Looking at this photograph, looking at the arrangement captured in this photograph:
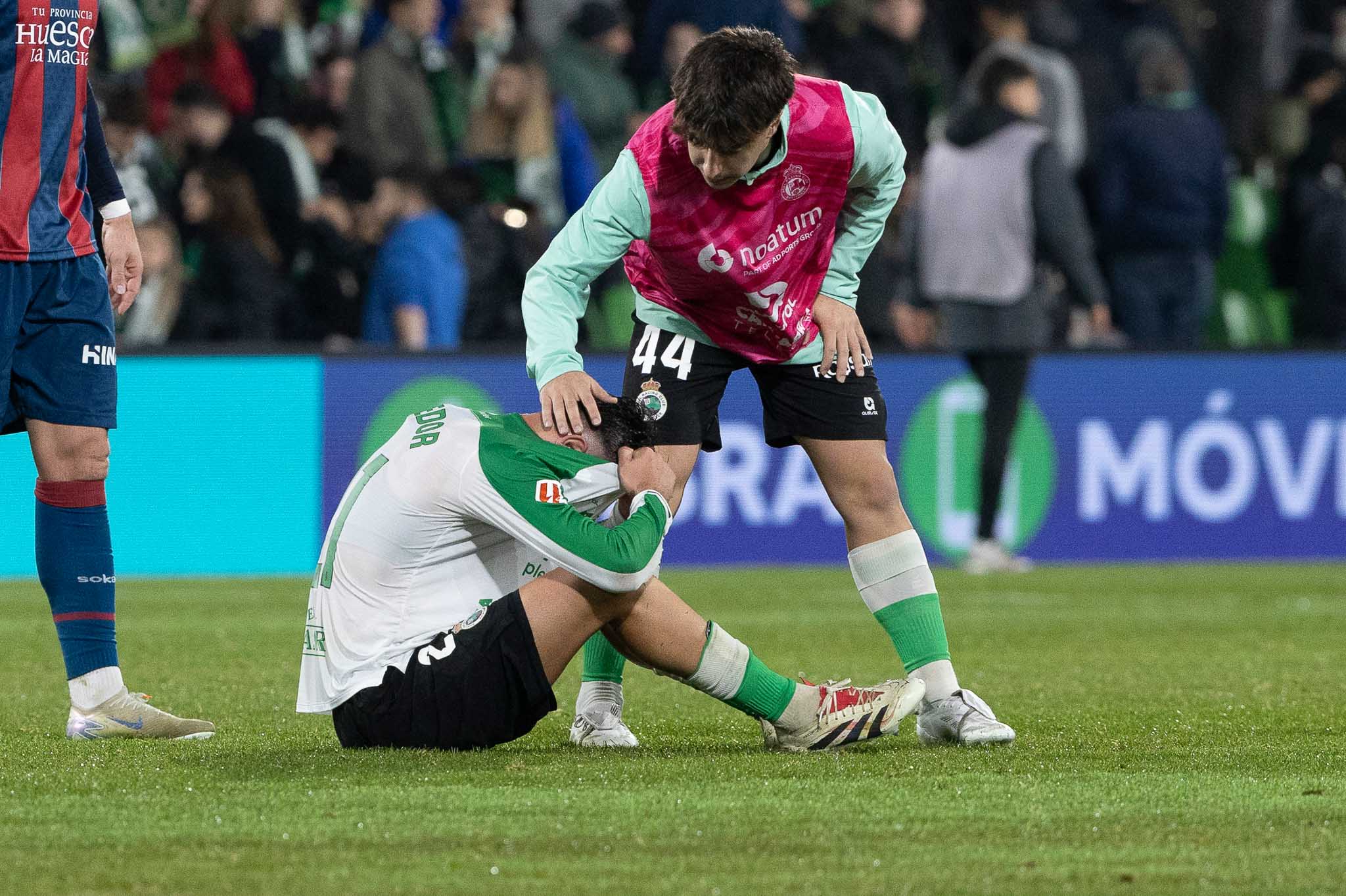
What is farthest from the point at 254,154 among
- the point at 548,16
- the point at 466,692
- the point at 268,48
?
the point at 466,692

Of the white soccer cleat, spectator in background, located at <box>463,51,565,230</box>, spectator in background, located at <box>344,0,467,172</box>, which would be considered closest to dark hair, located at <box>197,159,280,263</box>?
spectator in background, located at <box>344,0,467,172</box>

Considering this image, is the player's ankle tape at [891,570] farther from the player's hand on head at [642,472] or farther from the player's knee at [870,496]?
the player's hand on head at [642,472]

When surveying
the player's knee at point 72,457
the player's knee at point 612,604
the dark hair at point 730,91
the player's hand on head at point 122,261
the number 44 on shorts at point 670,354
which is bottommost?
the player's knee at point 612,604

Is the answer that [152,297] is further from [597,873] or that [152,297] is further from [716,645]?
[597,873]

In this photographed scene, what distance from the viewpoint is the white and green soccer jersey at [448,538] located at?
4289mm

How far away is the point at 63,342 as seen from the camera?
490 centimetres

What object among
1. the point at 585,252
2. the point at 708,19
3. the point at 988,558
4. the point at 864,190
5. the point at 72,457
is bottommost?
the point at 988,558

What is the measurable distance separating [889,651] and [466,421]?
3210 millimetres

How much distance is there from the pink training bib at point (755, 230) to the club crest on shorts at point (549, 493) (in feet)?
2.58

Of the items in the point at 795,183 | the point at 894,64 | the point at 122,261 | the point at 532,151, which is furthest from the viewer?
the point at 894,64

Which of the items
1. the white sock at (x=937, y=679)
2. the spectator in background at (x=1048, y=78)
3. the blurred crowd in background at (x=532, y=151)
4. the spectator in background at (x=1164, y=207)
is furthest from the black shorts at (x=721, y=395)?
the spectator in background at (x=1164, y=207)

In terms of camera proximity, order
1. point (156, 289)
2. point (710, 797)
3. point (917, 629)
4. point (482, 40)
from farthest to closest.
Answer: point (482, 40)
point (156, 289)
point (917, 629)
point (710, 797)

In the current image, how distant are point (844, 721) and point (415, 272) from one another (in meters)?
6.89

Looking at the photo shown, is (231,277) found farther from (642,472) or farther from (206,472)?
(642,472)
